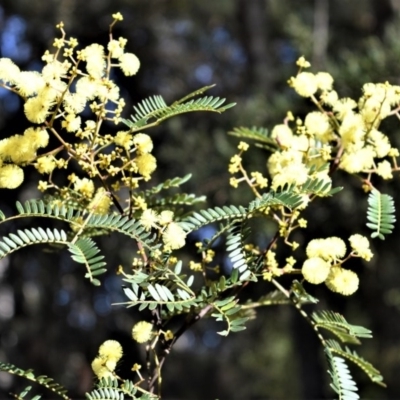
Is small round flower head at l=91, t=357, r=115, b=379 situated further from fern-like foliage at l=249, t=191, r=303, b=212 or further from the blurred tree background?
the blurred tree background

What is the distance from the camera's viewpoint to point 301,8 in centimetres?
486

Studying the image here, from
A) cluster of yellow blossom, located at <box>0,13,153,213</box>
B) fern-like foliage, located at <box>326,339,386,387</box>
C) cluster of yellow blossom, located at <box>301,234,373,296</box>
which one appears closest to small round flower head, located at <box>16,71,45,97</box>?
cluster of yellow blossom, located at <box>0,13,153,213</box>

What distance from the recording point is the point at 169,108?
730mm

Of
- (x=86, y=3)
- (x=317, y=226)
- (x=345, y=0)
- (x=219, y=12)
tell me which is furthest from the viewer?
(x=219, y=12)

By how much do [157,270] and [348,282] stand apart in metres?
0.19

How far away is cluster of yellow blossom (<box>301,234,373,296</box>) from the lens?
68 centimetres

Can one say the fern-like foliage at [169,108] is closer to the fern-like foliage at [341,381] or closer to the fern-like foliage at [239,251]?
the fern-like foliage at [239,251]

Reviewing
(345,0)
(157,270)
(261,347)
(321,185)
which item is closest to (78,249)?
(157,270)

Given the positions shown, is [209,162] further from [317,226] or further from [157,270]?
[157,270]

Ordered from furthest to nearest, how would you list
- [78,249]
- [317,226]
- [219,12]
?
[219,12] < [317,226] < [78,249]

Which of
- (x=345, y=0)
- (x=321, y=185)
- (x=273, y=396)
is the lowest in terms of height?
(x=273, y=396)

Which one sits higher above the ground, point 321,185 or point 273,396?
point 321,185

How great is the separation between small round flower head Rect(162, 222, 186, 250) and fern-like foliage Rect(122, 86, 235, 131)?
0.37ft

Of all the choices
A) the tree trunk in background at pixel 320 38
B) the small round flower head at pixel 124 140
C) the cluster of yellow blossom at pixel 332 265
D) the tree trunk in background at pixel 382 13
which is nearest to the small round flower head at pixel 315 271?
the cluster of yellow blossom at pixel 332 265
